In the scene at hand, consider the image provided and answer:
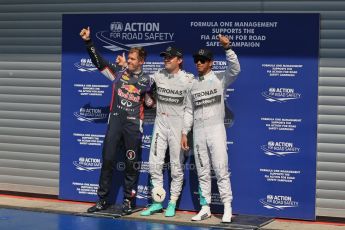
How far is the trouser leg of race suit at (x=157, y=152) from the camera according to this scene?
372 inches

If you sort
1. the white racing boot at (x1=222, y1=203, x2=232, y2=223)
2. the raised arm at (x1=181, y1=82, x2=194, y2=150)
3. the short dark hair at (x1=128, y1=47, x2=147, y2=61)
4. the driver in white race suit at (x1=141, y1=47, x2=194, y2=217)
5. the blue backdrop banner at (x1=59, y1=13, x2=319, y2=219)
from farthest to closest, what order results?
the short dark hair at (x1=128, y1=47, x2=147, y2=61) → the driver in white race suit at (x1=141, y1=47, x2=194, y2=217) → the raised arm at (x1=181, y1=82, x2=194, y2=150) → the blue backdrop banner at (x1=59, y1=13, x2=319, y2=219) → the white racing boot at (x1=222, y1=203, x2=232, y2=223)

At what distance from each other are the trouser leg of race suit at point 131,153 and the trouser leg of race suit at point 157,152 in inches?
9.8

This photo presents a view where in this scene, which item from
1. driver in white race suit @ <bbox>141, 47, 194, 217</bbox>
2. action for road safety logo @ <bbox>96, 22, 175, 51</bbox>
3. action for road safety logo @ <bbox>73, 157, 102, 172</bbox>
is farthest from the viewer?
action for road safety logo @ <bbox>73, 157, 102, 172</bbox>

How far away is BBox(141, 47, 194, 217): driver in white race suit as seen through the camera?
370 inches

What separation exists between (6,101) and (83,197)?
1.84m

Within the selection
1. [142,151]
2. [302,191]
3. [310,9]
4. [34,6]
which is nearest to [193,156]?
[142,151]

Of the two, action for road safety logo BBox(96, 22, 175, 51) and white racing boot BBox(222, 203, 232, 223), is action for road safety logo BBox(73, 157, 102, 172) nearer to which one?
action for road safety logo BBox(96, 22, 175, 51)

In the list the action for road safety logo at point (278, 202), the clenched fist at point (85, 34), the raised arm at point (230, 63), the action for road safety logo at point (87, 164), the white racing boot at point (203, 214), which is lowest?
the white racing boot at point (203, 214)

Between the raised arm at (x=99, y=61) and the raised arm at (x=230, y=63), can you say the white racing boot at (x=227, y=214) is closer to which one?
the raised arm at (x=230, y=63)

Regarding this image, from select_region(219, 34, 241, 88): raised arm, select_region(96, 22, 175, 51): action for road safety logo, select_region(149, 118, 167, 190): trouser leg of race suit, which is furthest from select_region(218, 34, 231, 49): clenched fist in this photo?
select_region(149, 118, 167, 190): trouser leg of race suit

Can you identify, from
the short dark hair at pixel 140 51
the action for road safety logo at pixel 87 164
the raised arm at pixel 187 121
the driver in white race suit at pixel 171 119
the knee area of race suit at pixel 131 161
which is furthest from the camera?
the action for road safety logo at pixel 87 164

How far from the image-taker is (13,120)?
10719mm

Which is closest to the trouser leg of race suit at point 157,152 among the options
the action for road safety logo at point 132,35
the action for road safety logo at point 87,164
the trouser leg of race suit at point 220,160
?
the trouser leg of race suit at point 220,160

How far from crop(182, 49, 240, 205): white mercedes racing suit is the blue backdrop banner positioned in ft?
1.20
